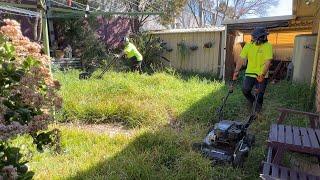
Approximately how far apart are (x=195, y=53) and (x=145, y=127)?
8634mm

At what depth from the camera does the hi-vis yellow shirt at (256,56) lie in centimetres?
629

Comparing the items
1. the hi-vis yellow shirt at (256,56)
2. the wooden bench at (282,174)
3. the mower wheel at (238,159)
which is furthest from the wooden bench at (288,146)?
the hi-vis yellow shirt at (256,56)

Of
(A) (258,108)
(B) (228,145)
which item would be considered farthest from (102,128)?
(A) (258,108)

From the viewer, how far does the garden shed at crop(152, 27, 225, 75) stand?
1370 centimetres

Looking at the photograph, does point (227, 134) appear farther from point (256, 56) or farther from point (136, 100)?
point (136, 100)

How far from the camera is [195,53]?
568 inches

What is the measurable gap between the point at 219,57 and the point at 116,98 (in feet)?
22.3

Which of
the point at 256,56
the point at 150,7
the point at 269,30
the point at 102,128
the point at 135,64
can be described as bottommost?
the point at 102,128

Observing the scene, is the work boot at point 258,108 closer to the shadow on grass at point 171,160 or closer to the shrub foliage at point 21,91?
the shadow on grass at point 171,160

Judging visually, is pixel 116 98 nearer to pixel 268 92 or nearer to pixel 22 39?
pixel 268 92

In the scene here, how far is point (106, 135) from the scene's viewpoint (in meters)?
5.64

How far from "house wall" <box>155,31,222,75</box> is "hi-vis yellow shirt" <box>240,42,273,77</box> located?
683cm

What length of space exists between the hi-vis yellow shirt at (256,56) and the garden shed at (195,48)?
22.3 ft

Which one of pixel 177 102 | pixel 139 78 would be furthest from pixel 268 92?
pixel 139 78
